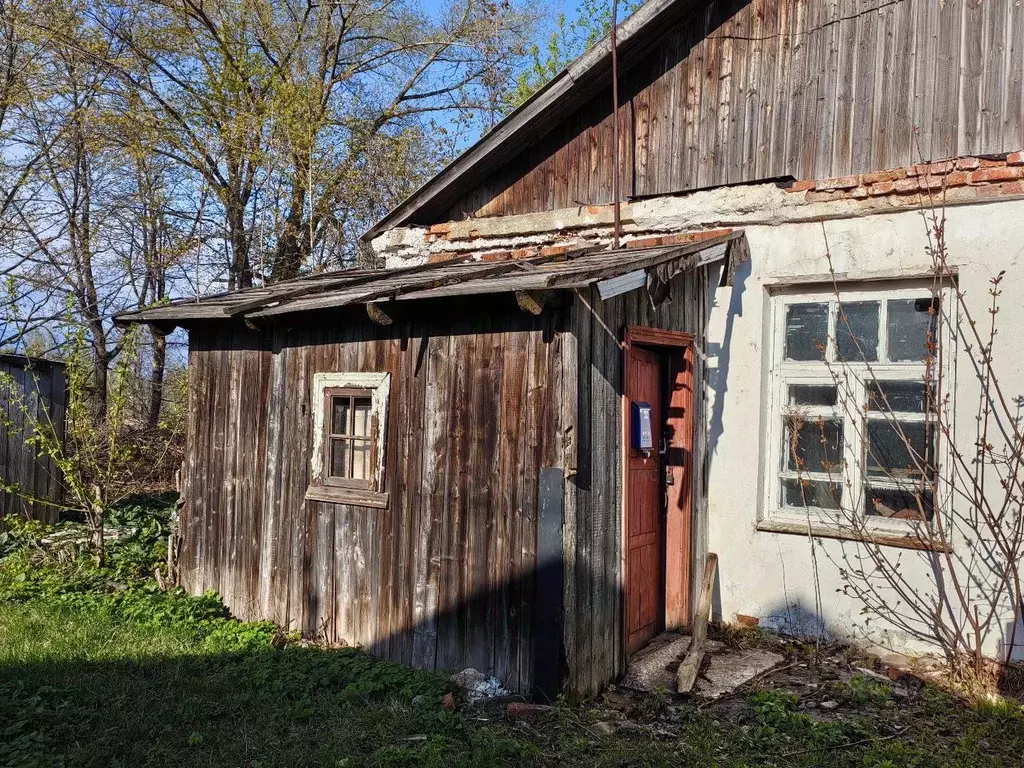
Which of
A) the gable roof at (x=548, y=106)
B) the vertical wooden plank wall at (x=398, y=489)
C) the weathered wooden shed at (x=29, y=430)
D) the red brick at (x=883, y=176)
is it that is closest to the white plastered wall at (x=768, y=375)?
the red brick at (x=883, y=176)

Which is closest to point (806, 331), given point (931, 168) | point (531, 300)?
point (931, 168)

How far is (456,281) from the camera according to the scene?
552cm

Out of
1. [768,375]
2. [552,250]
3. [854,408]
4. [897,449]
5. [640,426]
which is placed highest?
[552,250]

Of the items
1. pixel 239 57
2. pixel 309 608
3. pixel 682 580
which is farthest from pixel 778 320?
pixel 239 57

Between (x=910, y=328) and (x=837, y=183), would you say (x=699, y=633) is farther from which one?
(x=837, y=183)

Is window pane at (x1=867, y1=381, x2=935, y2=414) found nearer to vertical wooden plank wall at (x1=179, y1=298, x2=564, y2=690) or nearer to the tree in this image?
the tree

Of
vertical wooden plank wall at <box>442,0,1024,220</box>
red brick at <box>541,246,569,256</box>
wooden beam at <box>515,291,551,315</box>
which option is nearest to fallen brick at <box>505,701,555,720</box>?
wooden beam at <box>515,291,551,315</box>

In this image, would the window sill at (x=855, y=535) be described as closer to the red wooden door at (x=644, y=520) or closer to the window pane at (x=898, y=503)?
the window pane at (x=898, y=503)

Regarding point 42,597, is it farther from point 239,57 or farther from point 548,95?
point 239,57

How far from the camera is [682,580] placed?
6.32 metres

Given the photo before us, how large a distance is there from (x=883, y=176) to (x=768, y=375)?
173cm

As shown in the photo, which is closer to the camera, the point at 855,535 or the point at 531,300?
the point at 531,300

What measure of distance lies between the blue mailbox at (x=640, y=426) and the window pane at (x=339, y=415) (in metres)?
2.37

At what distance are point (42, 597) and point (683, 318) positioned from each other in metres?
6.33
